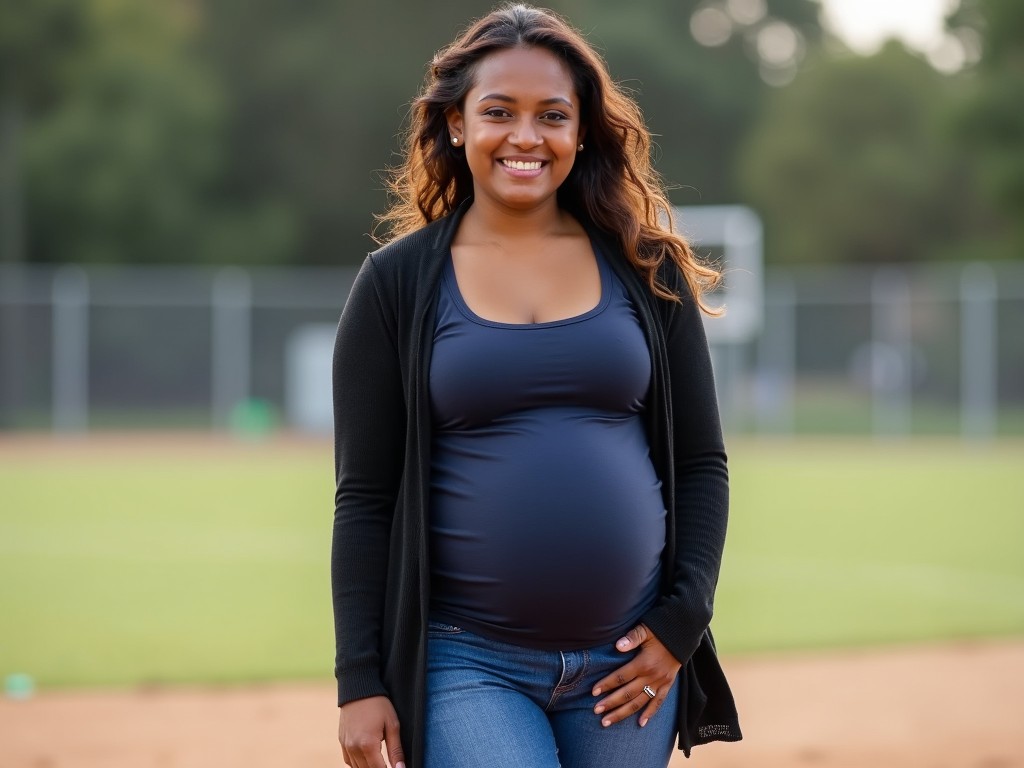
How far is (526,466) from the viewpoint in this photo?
283 cm

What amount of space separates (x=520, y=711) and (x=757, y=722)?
4119 millimetres

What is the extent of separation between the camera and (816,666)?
8.04 m

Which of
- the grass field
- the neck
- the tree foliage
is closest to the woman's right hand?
the neck

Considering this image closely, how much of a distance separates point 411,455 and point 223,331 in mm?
25704

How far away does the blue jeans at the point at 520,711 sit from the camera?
2777 mm

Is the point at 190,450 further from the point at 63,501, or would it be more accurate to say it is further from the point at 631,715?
the point at 631,715

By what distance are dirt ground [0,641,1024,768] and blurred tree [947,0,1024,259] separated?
29.1 m

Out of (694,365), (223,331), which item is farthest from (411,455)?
(223,331)

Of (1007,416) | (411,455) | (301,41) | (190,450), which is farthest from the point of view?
(301,41)

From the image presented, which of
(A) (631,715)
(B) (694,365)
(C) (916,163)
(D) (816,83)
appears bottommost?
(A) (631,715)

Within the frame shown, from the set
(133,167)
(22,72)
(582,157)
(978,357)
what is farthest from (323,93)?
(582,157)

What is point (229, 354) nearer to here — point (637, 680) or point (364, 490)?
point (364, 490)

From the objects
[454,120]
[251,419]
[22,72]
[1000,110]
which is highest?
[22,72]

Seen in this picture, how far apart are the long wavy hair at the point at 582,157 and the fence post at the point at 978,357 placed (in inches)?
980
